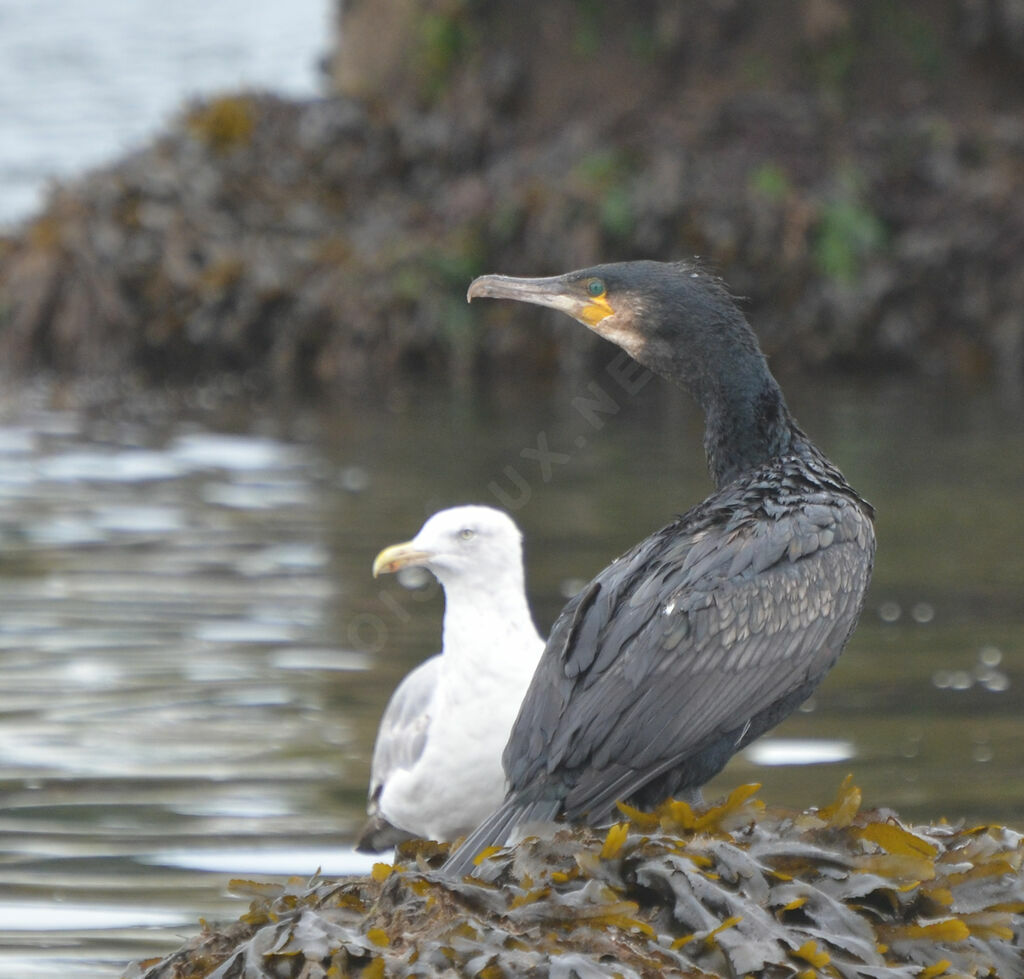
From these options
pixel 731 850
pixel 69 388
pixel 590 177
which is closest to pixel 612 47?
pixel 590 177

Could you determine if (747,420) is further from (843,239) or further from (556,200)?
(556,200)

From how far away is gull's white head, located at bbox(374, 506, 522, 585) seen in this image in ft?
19.5

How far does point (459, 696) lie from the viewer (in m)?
5.68

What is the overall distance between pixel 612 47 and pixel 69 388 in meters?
6.25

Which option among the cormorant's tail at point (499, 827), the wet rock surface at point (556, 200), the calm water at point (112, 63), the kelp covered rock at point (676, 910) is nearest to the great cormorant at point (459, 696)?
the cormorant's tail at point (499, 827)

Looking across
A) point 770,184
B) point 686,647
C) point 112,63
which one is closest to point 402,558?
point 686,647

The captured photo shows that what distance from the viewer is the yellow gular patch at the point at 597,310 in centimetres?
525

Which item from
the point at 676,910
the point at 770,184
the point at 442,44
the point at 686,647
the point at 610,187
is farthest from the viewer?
the point at 442,44

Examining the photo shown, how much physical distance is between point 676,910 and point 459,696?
6.49 feet

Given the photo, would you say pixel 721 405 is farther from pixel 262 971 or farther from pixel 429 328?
pixel 429 328

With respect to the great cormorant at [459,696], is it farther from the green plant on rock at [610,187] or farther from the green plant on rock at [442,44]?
the green plant on rock at [442,44]

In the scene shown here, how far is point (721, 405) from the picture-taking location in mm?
5191

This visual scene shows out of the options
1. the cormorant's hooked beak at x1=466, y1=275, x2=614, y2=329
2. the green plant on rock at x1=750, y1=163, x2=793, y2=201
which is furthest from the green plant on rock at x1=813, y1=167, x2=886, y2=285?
the cormorant's hooked beak at x1=466, y1=275, x2=614, y2=329

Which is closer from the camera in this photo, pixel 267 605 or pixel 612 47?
pixel 267 605
